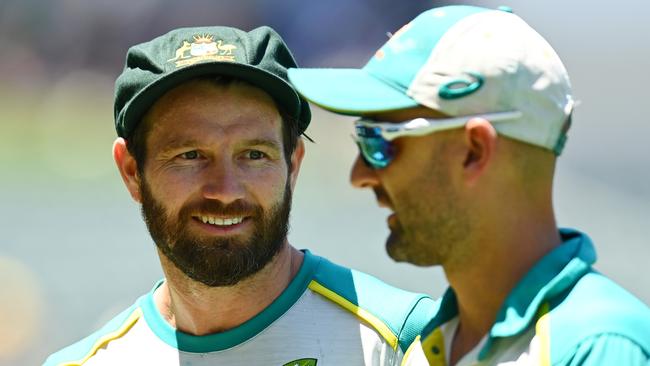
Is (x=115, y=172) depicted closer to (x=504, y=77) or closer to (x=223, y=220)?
(x=223, y=220)

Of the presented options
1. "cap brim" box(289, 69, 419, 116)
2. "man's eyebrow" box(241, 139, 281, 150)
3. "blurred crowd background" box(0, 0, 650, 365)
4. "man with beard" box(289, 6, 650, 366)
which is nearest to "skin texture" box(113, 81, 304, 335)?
"man's eyebrow" box(241, 139, 281, 150)

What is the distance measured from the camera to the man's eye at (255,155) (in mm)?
2605

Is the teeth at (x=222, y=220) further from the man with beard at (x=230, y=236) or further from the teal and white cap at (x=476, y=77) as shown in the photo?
the teal and white cap at (x=476, y=77)

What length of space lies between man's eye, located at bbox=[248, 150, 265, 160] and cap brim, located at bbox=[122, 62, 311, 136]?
15 cm

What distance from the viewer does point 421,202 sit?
1.62 m

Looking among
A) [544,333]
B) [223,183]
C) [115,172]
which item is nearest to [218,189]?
[223,183]

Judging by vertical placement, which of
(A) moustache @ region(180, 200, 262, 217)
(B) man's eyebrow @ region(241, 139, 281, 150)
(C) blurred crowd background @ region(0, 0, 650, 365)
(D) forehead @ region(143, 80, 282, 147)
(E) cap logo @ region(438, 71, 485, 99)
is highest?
(E) cap logo @ region(438, 71, 485, 99)

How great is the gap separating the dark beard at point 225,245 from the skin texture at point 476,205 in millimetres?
962

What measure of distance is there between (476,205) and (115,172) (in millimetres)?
4437

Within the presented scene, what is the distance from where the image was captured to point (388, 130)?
1.63m

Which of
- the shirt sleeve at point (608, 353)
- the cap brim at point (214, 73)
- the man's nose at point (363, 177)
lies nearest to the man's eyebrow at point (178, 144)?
the cap brim at point (214, 73)

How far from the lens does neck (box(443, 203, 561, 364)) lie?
62.6 inches

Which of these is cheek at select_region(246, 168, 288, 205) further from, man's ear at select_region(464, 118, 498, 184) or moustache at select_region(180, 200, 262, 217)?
man's ear at select_region(464, 118, 498, 184)

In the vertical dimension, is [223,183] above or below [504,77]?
below
